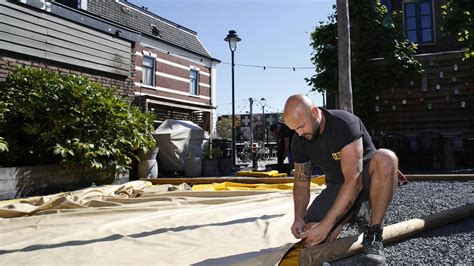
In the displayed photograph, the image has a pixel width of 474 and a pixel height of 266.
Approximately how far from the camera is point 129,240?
9.03ft

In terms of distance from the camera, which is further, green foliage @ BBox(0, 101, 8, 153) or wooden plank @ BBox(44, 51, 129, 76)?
wooden plank @ BBox(44, 51, 129, 76)

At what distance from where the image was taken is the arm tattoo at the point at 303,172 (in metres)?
2.36

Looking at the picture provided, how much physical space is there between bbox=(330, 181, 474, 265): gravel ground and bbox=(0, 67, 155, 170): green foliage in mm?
4497

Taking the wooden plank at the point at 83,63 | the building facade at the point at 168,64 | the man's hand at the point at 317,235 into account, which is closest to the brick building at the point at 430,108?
the wooden plank at the point at 83,63

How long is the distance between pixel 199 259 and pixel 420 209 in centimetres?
251

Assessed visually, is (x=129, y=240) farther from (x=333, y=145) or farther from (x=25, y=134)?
(x=25, y=134)

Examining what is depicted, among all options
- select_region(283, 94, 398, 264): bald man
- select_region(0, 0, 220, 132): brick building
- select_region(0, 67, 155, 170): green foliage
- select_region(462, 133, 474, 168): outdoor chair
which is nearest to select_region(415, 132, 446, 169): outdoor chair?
select_region(462, 133, 474, 168): outdoor chair

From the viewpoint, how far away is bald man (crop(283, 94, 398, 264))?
6.35 ft

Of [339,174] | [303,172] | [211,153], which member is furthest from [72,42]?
[339,174]

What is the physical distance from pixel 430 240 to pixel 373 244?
827 mm

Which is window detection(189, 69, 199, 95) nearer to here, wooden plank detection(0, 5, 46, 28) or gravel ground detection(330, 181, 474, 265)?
wooden plank detection(0, 5, 46, 28)

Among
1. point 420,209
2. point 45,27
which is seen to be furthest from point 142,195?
point 45,27

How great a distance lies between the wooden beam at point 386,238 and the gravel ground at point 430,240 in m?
0.06

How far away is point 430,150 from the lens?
8844 mm
